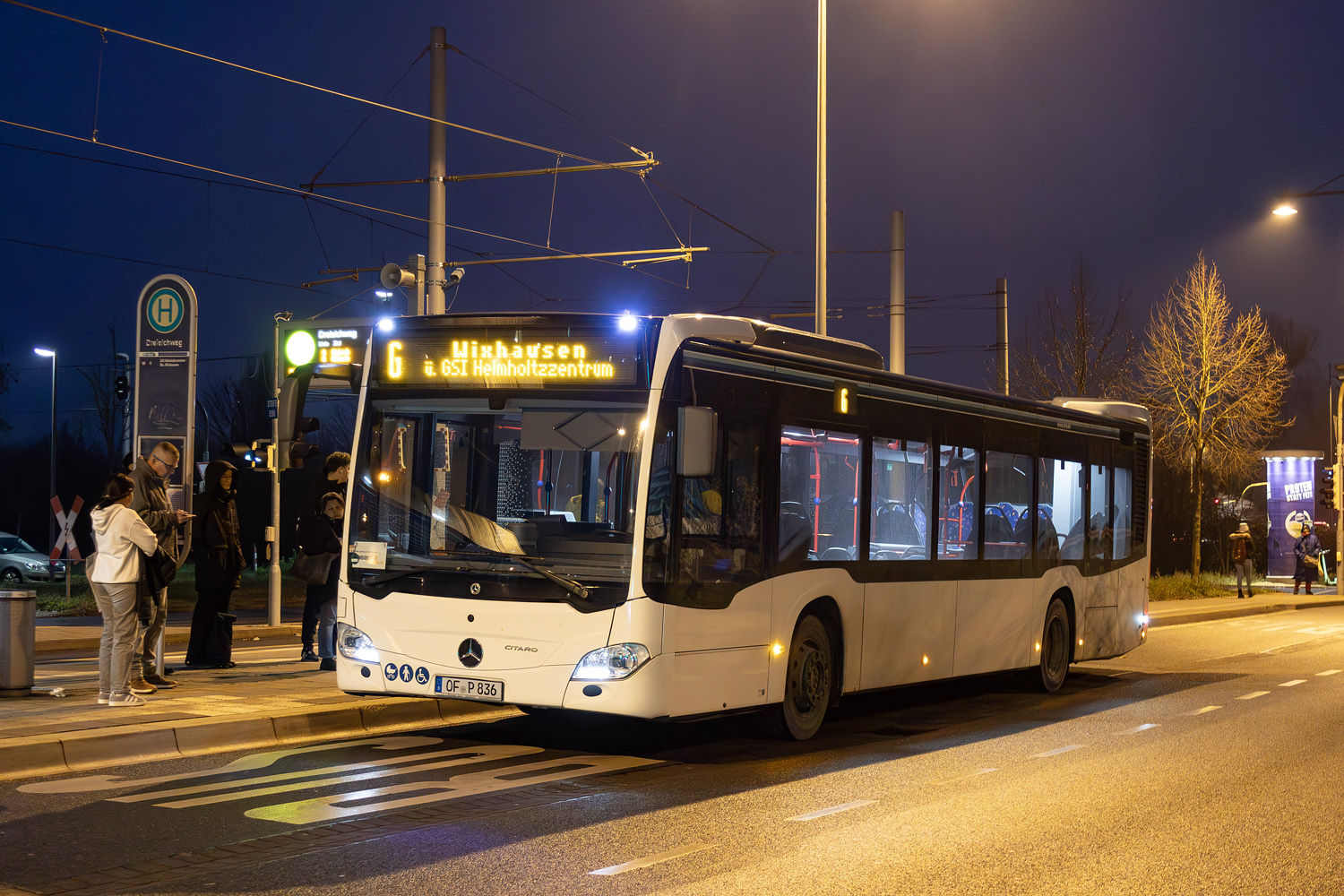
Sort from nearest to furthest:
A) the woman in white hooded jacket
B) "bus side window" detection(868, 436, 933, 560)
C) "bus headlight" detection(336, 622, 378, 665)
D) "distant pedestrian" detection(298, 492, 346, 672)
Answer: "bus headlight" detection(336, 622, 378, 665), the woman in white hooded jacket, "bus side window" detection(868, 436, 933, 560), "distant pedestrian" detection(298, 492, 346, 672)

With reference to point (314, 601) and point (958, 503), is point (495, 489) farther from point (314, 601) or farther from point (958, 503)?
point (314, 601)

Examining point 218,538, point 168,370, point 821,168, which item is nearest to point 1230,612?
point 821,168

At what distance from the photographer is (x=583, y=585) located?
9141mm

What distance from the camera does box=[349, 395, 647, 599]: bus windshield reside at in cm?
926

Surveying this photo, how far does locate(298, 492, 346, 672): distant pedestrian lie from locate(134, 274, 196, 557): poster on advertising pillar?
4.33ft

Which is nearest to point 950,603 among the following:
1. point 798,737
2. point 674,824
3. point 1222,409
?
point 798,737

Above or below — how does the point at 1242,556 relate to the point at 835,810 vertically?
above

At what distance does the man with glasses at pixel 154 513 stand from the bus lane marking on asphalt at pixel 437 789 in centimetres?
381

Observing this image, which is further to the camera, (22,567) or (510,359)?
(22,567)

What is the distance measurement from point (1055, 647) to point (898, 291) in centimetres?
1196

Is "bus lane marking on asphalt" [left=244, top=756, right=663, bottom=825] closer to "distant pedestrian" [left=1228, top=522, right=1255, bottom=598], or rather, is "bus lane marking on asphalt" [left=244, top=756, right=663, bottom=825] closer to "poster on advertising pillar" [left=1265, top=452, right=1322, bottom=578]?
"distant pedestrian" [left=1228, top=522, right=1255, bottom=598]

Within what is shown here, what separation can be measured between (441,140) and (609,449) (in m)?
11.3

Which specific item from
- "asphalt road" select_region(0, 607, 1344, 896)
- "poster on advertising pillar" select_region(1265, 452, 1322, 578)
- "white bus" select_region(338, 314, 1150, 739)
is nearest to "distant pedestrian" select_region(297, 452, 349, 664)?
"asphalt road" select_region(0, 607, 1344, 896)

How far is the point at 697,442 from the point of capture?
9.11 metres
